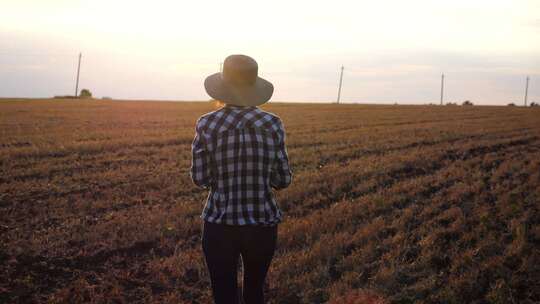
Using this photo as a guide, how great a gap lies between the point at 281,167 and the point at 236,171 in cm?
31

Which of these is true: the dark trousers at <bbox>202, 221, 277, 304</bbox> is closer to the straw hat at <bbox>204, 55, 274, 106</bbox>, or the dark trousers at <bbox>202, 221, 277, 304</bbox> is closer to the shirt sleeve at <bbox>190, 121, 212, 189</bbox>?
the shirt sleeve at <bbox>190, 121, 212, 189</bbox>

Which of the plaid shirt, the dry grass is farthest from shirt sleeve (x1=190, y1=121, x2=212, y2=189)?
the dry grass

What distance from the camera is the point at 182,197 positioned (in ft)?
33.5

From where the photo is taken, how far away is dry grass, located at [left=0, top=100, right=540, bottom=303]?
5.70 meters

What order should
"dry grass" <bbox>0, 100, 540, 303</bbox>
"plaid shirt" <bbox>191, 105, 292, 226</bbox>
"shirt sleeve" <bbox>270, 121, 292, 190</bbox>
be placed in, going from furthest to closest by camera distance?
1. "dry grass" <bbox>0, 100, 540, 303</bbox>
2. "shirt sleeve" <bbox>270, 121, 292, 190</bbox>
3. "plaid shirt" <bbox>191, 105, 292, 226</bbox>

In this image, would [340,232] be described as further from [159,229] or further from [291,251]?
[159,229]

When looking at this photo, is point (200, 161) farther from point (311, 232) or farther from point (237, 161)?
point (311, 232)

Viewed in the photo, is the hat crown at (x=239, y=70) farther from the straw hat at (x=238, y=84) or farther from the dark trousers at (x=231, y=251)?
the dark trousers at (x=231, y=251)

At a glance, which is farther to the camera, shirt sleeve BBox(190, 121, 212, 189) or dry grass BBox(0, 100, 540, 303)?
dry grass BBox(0, 100, 540, 303)

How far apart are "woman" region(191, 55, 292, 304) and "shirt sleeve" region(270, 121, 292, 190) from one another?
0.04 ft

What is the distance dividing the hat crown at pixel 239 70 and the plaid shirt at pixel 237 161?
160 mm

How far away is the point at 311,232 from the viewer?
297 inches

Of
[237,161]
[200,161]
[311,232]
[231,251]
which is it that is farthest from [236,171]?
[311,232]

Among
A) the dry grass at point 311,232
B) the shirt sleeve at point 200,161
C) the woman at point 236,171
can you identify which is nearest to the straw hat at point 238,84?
the woman at point 236,171
